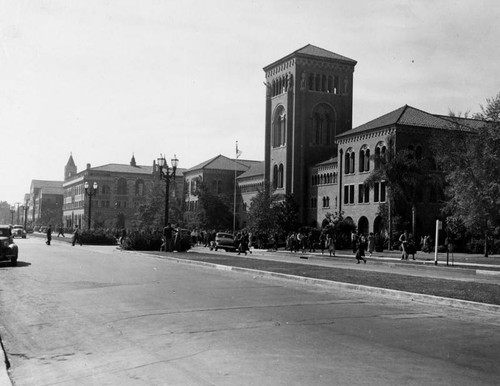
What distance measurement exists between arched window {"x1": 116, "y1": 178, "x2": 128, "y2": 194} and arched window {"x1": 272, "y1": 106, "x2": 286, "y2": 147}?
59841 millimetres

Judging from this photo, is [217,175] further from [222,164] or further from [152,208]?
[152,208]

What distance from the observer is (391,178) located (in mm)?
53094

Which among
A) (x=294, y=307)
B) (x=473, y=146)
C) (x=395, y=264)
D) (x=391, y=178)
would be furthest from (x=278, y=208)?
(x=294, y=307)

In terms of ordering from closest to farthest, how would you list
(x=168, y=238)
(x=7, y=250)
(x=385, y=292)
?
(x=385, y=292) < (x=7, y=250) < (x=168, y=238)

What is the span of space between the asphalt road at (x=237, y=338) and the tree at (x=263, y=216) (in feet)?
166

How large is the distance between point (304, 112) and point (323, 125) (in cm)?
347

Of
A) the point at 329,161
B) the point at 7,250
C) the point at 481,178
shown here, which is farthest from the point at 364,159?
the point at 7,250

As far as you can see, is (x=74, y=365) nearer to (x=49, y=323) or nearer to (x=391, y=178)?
(x=49, y=323)

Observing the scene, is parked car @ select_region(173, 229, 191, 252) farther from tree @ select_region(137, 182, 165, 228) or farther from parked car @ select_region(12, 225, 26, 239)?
tree @ select_region(137, 182, 165, 228)

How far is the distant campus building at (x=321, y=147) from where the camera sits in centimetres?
6106

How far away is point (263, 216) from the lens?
66.2 metres

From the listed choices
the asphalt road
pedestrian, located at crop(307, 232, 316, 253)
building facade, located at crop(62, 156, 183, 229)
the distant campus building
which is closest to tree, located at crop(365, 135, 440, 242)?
the distant campus building

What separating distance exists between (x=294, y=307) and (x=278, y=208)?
5592cm

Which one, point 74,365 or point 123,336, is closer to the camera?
point 74,365
